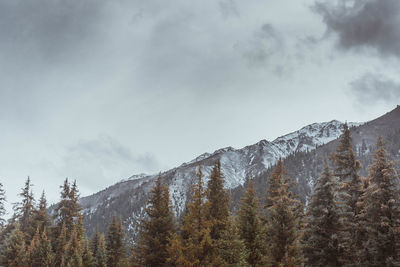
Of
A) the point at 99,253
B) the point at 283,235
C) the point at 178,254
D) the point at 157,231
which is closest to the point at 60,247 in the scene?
the point at 99,253

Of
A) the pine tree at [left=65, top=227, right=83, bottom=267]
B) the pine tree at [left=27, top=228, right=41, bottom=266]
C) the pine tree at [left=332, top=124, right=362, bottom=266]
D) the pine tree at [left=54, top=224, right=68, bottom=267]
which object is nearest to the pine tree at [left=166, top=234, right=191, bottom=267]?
the pine tree at [left=332, top=124, right=362, bottom=266]

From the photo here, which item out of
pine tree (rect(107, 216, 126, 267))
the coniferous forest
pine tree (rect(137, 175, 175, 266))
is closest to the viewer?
the coniferous forest

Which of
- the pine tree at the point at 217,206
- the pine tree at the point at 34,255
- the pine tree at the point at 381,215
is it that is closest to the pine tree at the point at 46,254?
the pine tree at the point at 34,255

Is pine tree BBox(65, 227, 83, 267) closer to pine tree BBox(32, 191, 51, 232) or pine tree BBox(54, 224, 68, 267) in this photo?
pine tree BBox(54, 224, 68, 267)

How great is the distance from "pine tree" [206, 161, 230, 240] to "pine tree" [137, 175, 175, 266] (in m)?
3.43

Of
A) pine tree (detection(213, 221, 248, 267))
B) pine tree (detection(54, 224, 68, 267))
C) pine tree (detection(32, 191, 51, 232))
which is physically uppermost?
pine tree (detection(32, 191, 51, 232))

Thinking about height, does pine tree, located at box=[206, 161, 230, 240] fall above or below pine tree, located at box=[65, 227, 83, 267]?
above

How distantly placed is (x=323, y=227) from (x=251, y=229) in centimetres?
501

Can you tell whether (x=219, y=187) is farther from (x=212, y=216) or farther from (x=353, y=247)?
(x=353, y=247)

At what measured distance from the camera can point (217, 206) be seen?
21250mm

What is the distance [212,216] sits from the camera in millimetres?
20781

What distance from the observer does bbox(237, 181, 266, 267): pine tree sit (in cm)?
2217

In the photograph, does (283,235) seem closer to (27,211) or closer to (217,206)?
(217,206)

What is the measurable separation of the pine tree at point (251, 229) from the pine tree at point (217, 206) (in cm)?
289
